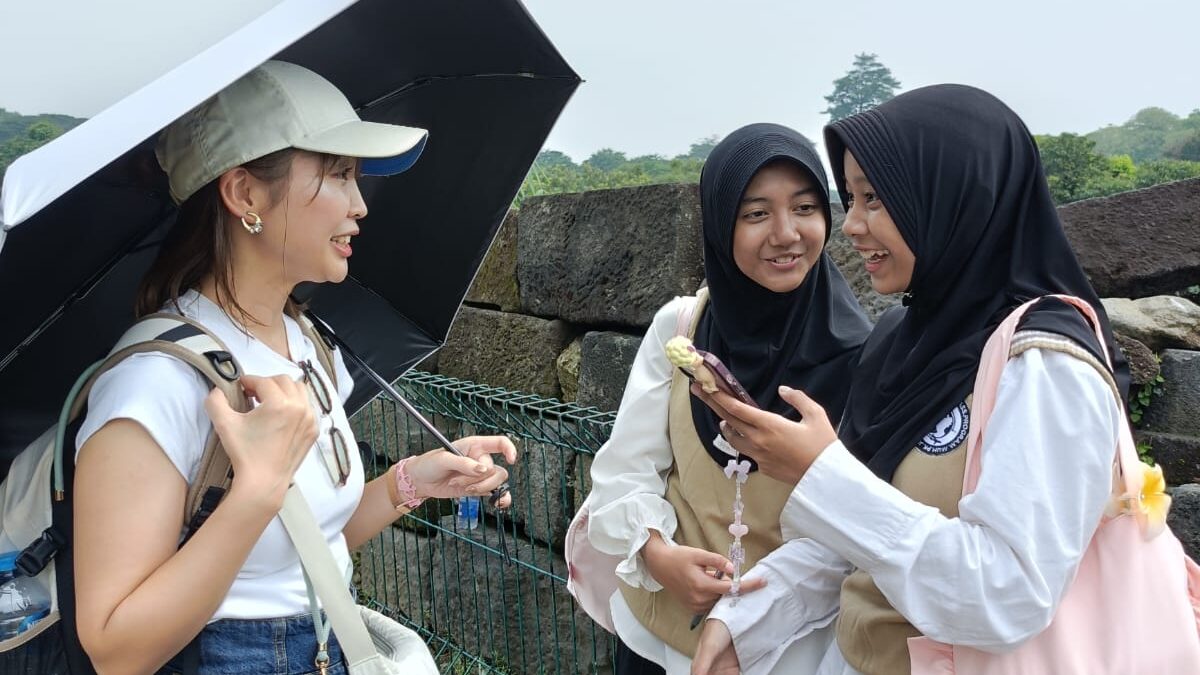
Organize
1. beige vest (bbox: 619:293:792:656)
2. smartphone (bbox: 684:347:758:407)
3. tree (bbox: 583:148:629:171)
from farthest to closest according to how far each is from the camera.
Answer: tree (bbox: 583:148:629:171)
beige vest (bbox: 619:293:792:656)
smartphone (bbox: 684:347:758:407)

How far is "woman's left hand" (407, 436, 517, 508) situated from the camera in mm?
1919

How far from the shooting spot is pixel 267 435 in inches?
54.1

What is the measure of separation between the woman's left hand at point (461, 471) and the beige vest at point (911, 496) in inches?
28.7

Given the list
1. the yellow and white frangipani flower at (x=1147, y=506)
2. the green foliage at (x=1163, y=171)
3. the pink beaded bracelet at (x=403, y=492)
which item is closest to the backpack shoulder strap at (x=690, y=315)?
the pink beaded bracelet at (x=403, y=492)

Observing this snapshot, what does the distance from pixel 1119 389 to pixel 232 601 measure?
1429mm

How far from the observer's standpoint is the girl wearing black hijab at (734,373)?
2064mm

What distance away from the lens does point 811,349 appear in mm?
2127

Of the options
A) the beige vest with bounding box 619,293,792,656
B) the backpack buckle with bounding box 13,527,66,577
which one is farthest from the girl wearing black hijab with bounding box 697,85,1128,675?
the backpack buckle with bounding box 13,527,66,577

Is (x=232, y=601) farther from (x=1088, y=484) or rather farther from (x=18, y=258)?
(x=1088, y=484)

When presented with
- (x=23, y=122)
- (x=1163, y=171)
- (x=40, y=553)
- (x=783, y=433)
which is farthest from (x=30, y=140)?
(x=1163, y=171)

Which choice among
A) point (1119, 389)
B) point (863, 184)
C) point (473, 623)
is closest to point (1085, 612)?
point (1119, 389)

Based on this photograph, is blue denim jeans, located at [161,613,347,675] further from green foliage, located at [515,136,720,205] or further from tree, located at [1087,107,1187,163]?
tree, located at [1087,107,1187,163]

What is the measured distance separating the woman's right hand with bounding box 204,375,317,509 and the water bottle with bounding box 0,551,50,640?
0.37m

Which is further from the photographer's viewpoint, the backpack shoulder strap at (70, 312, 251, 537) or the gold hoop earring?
the gold hoop earring
